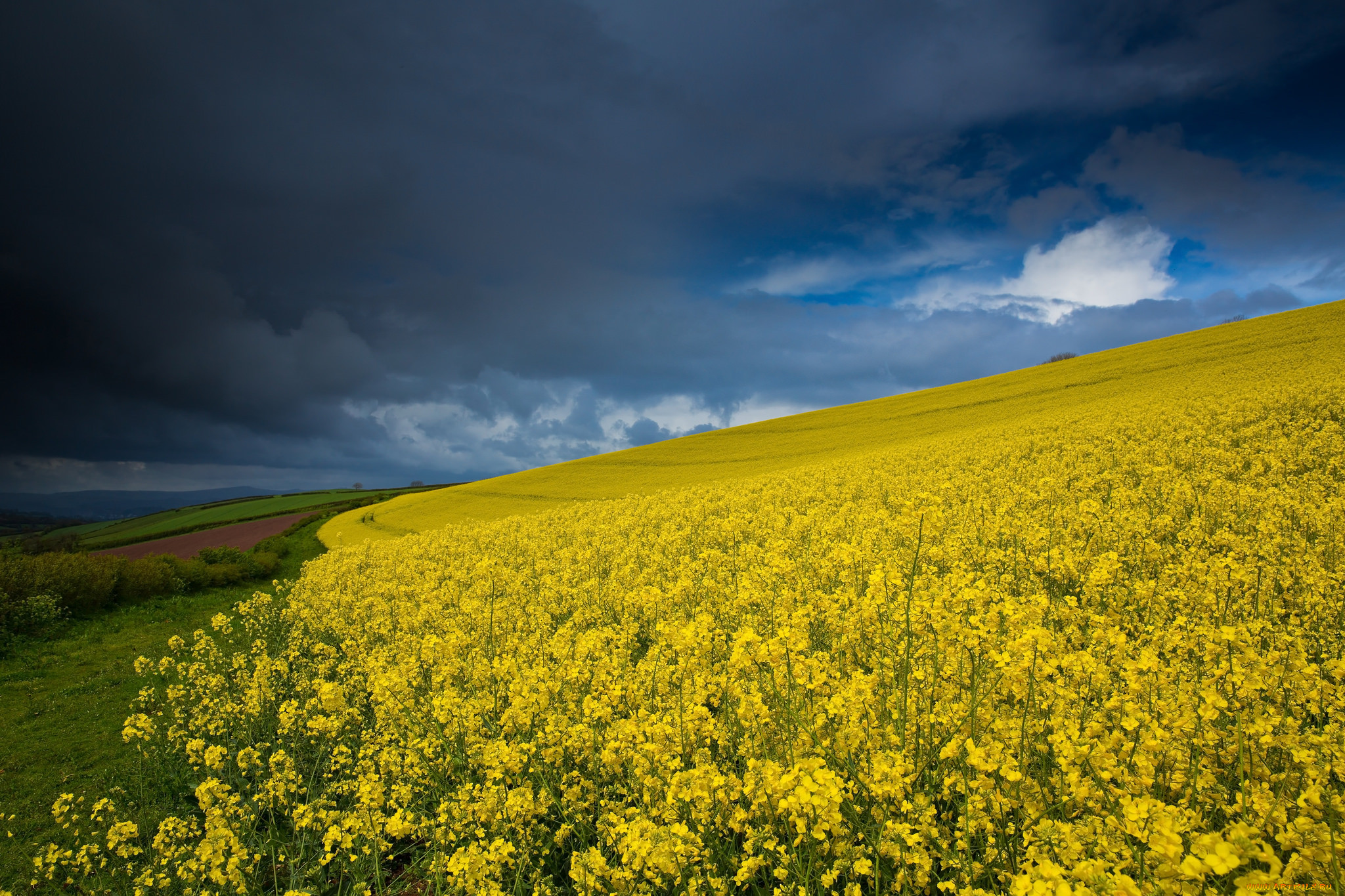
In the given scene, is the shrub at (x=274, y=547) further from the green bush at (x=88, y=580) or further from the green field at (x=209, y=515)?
the green field at (x=209, y=515)

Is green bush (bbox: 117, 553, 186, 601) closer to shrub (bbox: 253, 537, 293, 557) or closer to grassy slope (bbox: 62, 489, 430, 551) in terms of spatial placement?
shrub (bbox: 253, 537, 293, 557)

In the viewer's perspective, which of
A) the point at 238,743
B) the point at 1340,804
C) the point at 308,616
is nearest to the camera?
the point at 1340,804

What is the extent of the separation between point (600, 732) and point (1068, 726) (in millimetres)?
3500

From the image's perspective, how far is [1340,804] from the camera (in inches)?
96.9

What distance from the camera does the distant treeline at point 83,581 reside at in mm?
15258

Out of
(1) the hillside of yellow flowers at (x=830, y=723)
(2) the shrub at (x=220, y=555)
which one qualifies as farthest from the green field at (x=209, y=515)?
(1) the hillside of yellow flowers at (x=830, y=723)

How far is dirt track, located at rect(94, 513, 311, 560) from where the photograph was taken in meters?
30.0

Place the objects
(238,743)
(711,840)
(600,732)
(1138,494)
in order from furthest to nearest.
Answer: (1138,494), (238,743), (600,732), (711,840)

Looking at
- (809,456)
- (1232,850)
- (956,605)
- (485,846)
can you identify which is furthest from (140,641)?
(809,456)

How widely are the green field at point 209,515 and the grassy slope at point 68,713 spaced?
2806cm

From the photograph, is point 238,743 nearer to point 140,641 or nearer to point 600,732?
point 600,732

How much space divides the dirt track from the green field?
402cm

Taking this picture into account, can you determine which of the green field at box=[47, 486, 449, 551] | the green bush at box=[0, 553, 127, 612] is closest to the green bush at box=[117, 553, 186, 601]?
the green bush at box=[0, 553, 127, 612]

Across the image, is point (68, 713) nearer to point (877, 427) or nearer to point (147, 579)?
point (147, 579)
